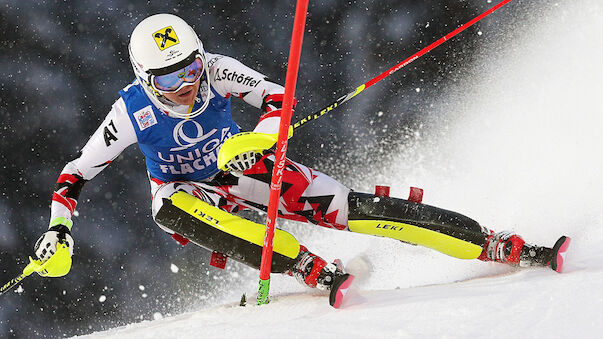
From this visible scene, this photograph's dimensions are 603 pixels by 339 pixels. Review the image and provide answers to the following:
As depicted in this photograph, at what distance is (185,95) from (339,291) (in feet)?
4.25

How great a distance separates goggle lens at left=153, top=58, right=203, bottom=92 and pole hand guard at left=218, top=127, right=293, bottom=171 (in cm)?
58

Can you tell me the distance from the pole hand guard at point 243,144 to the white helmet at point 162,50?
550 mm

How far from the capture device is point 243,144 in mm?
2732

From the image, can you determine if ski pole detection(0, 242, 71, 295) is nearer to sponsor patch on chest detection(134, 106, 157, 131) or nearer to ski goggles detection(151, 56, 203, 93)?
sponsor patch on chest detection(134, 106, 157, 131)

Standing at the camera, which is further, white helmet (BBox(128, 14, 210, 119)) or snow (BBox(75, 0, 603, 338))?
white helmet (BBox(128, 14, 210, 119))

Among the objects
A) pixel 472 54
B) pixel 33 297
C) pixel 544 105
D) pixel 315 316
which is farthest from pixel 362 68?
pixel 33 297

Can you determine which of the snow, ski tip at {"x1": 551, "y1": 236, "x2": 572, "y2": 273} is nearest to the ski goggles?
the snow

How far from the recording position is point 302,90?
20.8 ft

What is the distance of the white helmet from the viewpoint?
10.2 ft

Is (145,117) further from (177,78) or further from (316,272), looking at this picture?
(316,272)

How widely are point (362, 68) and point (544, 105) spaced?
1.79 m

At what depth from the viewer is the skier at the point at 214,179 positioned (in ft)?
9.95

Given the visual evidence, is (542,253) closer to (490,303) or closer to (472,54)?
(490,303)

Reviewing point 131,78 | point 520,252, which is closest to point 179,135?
point 520,252
